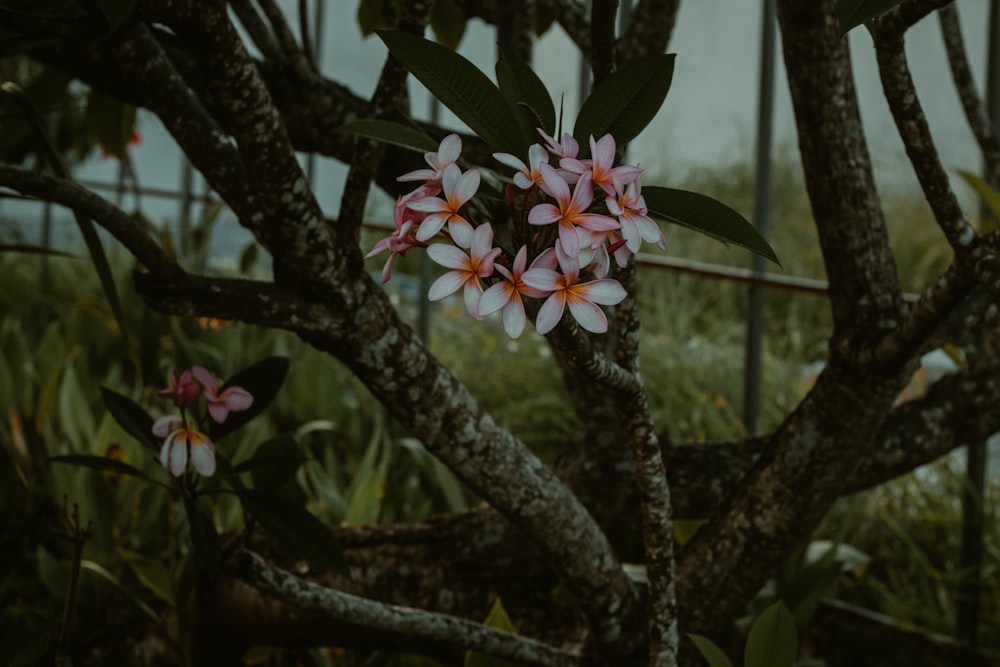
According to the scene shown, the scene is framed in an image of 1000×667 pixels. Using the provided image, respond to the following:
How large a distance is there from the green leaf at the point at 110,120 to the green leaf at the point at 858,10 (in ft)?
2.86

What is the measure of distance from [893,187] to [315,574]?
1.80 m

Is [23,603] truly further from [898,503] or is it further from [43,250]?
[898,503]

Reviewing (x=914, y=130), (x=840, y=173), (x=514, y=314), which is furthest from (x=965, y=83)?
(x=514, y=314)

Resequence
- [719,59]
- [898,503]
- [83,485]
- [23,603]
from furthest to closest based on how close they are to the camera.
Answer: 1. [719,59]
2. [898,503]
3. [23,603]
4. [83,485]

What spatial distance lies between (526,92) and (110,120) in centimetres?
73

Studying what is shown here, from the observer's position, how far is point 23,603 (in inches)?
62.4

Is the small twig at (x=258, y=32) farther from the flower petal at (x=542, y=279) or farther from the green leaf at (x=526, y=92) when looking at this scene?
the flower petal at (x=542, y=279)

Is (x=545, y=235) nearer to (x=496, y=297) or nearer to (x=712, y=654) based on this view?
(x=496, y=297)

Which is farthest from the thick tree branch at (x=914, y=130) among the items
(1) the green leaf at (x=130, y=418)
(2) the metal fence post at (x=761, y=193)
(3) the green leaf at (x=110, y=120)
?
(2) the metal fence post at (x=761, y=193)

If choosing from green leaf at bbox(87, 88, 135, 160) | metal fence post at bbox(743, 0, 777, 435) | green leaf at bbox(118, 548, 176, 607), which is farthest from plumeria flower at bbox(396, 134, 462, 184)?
metal fence post at bbox(743, 0, 777, 435)

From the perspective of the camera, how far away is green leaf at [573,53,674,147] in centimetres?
58

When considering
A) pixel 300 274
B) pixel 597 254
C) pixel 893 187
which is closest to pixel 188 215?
pixel 893 187

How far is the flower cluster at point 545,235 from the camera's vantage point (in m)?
0.49

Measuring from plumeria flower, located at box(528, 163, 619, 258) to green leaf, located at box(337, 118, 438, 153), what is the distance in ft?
0.36
